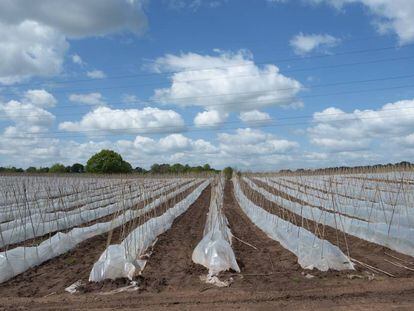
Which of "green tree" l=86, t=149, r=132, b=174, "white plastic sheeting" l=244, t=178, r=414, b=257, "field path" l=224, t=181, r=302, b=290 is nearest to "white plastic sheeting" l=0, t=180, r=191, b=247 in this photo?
"field path" l=224, t=181, r=302, b=290

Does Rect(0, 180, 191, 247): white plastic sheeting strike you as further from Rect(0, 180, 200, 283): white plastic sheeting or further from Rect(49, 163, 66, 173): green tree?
Rect(49, 163, 66, 173): green tree

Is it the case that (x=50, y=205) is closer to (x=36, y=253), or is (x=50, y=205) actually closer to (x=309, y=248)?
(x=36, y=253)

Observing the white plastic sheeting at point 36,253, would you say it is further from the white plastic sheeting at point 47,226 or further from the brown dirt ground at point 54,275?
the white plastic sheeting at point 47,226

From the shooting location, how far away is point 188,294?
198 inches

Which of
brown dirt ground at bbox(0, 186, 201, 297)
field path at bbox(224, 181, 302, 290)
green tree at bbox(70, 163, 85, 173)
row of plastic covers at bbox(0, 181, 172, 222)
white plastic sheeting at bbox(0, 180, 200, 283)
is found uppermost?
green tree at bbox(70, 163, 85, 173)

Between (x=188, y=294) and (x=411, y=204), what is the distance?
1009 centimetres

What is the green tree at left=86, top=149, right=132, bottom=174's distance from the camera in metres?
67.2

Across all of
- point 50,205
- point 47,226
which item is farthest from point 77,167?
point 47,226

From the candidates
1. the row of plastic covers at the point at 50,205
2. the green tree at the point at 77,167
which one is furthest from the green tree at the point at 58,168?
the row of plastic covers at the point at 50,205

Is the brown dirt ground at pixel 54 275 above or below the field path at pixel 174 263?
below

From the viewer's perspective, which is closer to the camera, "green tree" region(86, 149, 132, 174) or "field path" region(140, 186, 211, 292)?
"field path" region(140, 186, 211, 292)

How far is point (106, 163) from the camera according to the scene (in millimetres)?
67188

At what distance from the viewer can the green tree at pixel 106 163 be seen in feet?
220

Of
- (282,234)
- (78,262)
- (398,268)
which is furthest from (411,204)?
(78,262)
